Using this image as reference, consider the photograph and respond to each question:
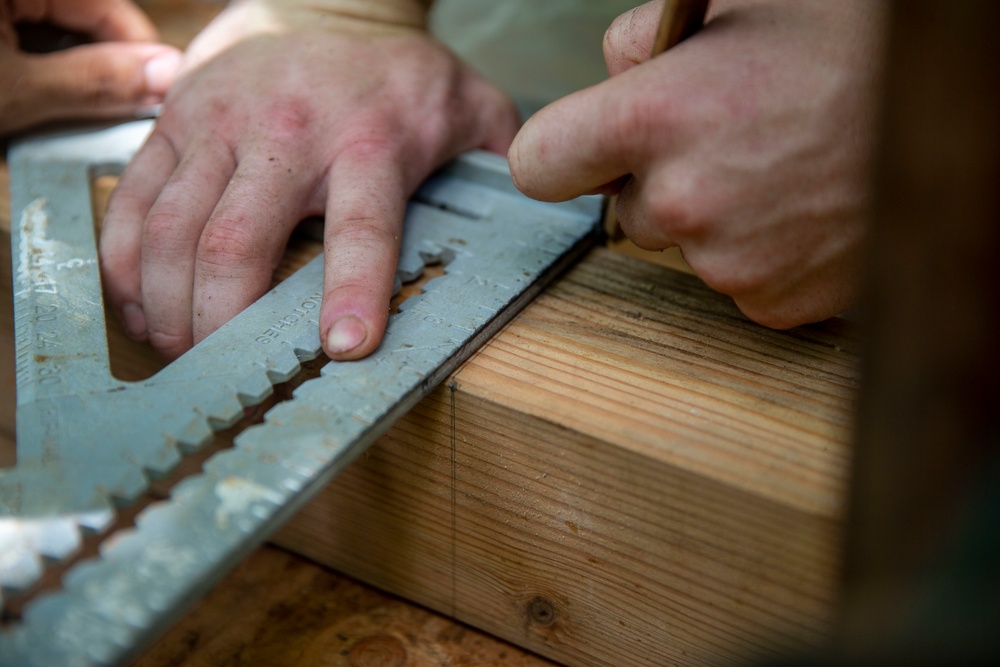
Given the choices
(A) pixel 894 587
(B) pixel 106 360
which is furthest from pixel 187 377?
(A) pixel 894 587

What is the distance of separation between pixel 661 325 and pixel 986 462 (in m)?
0.51

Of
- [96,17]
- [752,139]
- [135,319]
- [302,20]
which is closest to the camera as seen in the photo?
[752,139]

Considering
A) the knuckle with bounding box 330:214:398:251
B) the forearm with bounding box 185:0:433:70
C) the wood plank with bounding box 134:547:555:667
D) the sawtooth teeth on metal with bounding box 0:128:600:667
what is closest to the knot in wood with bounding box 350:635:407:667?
the wood plank with bounding box 134:547:555:667

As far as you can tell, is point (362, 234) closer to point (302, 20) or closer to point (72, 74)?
point (302, 20)

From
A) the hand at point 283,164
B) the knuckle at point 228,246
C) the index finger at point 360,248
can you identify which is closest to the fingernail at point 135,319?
the hand at point 283,164

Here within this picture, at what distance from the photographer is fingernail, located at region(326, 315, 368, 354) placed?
72 cm

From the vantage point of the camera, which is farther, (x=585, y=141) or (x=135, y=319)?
(x=135, y=319)

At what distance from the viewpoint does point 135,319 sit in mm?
902

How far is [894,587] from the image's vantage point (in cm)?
33

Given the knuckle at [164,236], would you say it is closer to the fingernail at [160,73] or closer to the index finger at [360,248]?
the index finger at [360,248]

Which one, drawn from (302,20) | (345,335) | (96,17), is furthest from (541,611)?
(96,17)

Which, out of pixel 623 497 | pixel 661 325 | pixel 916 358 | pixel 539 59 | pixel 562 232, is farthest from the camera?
pixel 539 59

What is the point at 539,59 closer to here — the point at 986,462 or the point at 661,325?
the point at 661,325

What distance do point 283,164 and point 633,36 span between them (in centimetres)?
38
